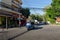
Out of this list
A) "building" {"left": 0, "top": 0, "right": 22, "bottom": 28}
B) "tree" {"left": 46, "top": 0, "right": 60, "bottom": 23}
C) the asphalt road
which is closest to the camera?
the asphalt road

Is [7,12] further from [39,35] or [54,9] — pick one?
[54,9]

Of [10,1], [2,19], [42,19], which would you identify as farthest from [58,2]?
[42,19]

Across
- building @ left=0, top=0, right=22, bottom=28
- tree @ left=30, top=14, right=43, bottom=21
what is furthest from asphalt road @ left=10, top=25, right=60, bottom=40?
tree @ left=30, top=14, right=43, bottom=21

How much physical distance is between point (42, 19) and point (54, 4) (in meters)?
88.0

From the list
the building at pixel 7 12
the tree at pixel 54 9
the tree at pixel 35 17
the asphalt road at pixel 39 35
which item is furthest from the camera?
the tree at pixel 35 17

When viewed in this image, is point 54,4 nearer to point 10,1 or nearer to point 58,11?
point 58,11

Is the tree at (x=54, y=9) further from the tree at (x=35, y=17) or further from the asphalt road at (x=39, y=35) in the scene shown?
the asphalt road at (x=39, y=35)

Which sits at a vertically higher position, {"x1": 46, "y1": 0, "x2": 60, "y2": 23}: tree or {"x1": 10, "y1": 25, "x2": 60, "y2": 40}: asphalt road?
{"x1": 46, "y1": 0, "x2": 60, "y2": 23}: tree

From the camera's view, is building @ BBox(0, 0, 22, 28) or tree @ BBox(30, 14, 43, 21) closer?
building @ BBox(0, 0, 22, 28)

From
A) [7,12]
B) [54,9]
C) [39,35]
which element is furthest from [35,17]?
[39,35]

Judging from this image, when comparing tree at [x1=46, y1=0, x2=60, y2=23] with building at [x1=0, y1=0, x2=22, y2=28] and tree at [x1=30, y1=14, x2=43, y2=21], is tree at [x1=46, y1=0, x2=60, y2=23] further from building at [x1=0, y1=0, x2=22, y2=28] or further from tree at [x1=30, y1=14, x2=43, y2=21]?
tree at [x1=30, y1=14, x2=43, y2=21]

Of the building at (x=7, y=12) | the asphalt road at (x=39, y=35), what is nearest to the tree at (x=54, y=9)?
the building at (x=7, y=12)

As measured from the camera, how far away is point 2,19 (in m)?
53.0

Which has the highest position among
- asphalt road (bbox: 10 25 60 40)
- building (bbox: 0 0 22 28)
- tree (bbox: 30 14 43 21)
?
building (bbox: 0 0 22 28)
